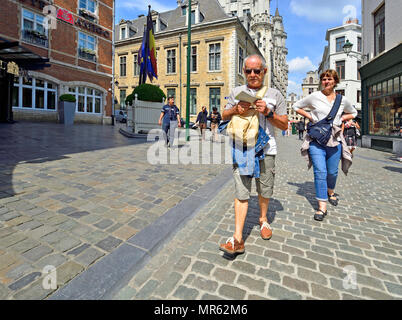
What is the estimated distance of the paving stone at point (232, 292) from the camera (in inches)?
60.7

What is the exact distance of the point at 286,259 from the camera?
199cm

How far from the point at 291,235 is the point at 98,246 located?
6.22 feet

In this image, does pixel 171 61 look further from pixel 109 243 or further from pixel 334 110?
pixel 109 243

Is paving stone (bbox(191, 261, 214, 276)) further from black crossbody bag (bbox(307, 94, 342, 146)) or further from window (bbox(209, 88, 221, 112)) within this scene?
window (bbox(209, 88, 221, 112))

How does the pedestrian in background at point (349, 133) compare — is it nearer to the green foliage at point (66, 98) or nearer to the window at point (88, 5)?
the green foliage at point (66, 98)

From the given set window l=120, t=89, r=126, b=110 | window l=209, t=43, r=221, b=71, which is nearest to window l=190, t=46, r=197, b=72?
window l=209, t=43, r=221, b=71

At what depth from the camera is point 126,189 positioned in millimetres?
3607

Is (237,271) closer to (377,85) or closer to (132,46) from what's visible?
(377,85)

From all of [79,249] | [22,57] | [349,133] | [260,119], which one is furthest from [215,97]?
[79,249]

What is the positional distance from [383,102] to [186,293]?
14097mm

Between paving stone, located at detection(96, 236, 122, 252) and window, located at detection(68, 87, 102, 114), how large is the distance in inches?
815

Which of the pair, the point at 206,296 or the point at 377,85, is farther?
the point at 377,85
